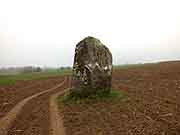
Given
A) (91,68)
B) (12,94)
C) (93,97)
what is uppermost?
(91,68)

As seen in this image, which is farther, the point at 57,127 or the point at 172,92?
the point at 172,92

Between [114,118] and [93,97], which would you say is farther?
[93,97]

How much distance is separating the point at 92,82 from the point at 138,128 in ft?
25.4

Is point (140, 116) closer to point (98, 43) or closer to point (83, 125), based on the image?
point (83, 125)

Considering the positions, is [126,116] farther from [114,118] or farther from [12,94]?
[12,94]

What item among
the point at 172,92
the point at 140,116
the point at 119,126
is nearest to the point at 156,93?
the point at 172,92

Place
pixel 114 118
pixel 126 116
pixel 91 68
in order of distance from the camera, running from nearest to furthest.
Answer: pixel 114 118 < pixel 126 116 < pixel 91 68

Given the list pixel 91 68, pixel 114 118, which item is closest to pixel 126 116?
pixel 114 118

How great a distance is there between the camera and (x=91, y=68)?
18.7m

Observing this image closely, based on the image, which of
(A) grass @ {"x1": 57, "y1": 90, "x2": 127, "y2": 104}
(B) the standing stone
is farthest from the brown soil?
(B) the standing stone

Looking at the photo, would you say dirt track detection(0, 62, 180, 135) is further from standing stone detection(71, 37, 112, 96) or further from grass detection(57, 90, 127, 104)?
standing stone detection(71, 37, 112, 96)

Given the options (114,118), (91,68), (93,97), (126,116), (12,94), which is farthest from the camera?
(12,94)

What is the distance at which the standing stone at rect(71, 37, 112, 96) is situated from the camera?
18641 millimetres

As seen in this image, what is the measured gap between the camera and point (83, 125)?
12.2 meters
